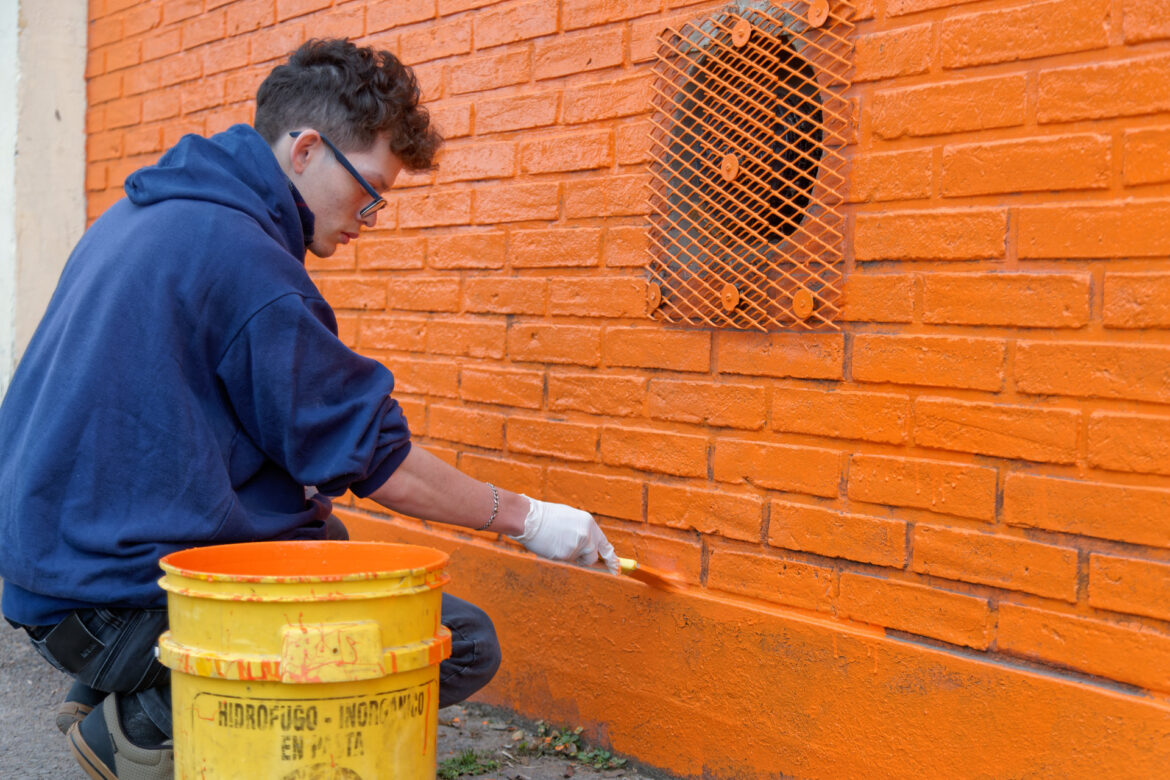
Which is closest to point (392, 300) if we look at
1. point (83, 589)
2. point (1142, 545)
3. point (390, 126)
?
Result: point (390, 126)

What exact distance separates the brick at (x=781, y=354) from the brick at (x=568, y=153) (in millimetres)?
698

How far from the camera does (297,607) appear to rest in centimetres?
169

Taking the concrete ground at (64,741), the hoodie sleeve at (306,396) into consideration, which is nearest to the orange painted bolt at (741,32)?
the hoodie sleeve at (306,396)

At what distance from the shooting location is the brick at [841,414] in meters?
2.40

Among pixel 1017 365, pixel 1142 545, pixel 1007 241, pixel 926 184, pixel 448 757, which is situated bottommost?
pixel 448 757

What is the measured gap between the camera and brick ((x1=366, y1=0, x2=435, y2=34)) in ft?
11.9

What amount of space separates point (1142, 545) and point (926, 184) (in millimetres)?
903

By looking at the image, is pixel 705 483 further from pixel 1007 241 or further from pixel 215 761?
pixel 215 761

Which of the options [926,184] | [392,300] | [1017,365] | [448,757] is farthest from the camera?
[392,300]

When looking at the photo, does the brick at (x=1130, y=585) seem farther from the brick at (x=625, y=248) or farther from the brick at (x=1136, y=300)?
the brick at (x=625, y=248)

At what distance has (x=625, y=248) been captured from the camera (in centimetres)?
298

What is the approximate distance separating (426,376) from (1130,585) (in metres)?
2.33

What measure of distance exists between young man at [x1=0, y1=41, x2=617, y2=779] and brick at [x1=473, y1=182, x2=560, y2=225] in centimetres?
106

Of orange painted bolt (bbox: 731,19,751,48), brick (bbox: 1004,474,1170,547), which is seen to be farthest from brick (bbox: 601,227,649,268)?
brick (bbox: 1004,474,1170,547)
